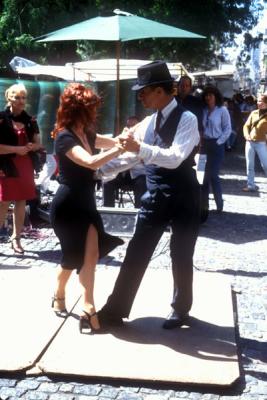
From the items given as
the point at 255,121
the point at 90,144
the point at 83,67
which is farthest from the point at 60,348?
the point at 83,67

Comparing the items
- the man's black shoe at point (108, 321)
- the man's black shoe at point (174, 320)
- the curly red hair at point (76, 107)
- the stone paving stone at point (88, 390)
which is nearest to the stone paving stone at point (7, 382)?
the stone paving stone at point (88, 390)

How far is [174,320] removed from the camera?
4809 millimetres

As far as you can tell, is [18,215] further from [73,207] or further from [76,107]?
[76,107]

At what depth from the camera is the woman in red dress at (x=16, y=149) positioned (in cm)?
643

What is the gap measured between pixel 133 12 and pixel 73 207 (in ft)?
58.3

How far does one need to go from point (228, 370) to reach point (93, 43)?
62.9ft

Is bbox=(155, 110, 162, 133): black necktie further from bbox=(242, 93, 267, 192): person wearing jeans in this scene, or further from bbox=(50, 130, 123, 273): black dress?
bbox=(242, 93, 267, 192): person wearing jeans

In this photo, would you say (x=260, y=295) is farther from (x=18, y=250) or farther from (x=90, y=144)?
(x=18, y=250)

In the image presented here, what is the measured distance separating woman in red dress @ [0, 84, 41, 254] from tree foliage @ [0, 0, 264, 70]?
15284mm

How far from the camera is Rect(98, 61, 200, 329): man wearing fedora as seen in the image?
14.0ft

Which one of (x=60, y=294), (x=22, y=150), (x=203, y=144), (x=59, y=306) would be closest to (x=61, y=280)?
(x=60, y=294)

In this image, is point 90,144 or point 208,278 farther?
point 208,278

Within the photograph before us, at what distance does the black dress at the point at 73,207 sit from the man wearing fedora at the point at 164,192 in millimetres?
354

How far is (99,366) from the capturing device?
13.4ft
